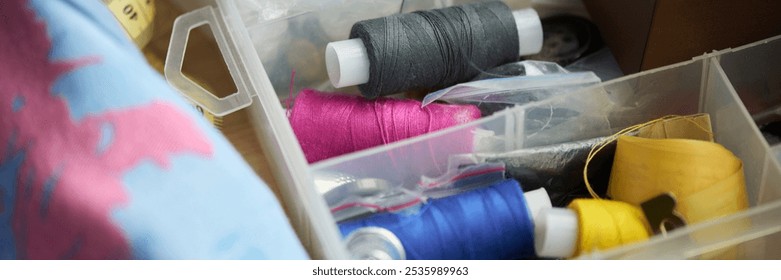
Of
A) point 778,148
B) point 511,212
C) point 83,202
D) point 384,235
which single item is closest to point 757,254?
point 778,148

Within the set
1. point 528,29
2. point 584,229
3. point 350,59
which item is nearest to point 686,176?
point 584,229

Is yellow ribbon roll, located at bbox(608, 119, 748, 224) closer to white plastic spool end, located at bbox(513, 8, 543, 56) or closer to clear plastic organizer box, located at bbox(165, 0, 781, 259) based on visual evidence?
clear plastic organizer box, located at bbox(165, 0, 781, 259)

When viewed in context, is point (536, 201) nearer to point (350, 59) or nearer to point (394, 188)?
point (394, 188)

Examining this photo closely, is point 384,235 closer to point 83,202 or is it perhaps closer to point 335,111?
point 335,111

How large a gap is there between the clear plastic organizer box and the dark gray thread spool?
0.29ft

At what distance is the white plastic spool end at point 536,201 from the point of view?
0.78 metres

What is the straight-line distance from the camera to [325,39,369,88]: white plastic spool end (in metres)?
0.87

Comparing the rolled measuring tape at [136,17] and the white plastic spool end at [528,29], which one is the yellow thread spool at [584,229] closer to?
the white plastic spool end at [528,29]

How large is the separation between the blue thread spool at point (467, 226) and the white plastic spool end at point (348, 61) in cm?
17

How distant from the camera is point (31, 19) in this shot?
69 centimetres

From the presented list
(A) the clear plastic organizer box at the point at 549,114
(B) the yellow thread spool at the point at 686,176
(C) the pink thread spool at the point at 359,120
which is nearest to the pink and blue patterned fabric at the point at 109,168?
(A) the clear plastic organizer box at the point at 549,114

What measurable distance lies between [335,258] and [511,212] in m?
0.20
